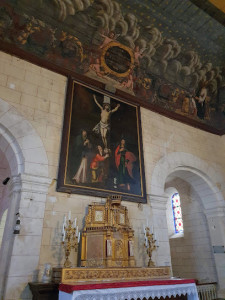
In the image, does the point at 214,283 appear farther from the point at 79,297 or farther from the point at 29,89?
the point at 29,89

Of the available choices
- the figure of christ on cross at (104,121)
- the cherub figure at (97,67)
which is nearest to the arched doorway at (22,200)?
the figure of christ on cross at (104,121)

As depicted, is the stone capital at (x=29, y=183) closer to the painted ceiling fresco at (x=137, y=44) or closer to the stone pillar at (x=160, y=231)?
the stone pillar at (x=160, y=231)

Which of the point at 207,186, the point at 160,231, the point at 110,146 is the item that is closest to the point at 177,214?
the point at 207,186

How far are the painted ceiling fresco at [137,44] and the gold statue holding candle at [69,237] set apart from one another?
417cm

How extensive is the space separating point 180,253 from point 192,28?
7939mm

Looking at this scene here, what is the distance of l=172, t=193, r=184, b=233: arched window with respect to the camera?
10187 millimetres

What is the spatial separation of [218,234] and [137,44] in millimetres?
6612

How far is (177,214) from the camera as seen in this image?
10.4 meters

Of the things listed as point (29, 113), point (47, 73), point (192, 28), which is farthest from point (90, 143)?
point (192, 28)

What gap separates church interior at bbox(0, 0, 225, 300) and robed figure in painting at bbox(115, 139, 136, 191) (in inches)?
1.3

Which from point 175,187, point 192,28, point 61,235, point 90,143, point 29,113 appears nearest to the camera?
point 61,235

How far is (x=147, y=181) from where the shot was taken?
679cm

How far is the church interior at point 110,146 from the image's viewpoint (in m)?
4.56

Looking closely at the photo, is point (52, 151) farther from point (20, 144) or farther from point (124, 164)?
point (124, 164)
